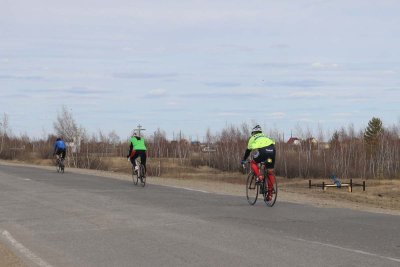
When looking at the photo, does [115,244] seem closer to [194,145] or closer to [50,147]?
[194,145]

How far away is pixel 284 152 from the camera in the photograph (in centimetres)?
4553

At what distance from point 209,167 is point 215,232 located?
43.2 m

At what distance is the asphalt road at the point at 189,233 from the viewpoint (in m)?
8.02

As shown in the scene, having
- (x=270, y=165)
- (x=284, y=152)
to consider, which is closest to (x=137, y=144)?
(x=270, y=165)

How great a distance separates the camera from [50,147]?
68.2m

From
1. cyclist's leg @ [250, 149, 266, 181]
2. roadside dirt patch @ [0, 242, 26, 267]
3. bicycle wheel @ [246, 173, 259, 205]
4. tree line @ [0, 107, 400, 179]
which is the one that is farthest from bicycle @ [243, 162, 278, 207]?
tree line @ [0, 107, 400, 179]

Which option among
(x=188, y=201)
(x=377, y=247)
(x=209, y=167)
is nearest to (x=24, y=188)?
(x=188, y=201)

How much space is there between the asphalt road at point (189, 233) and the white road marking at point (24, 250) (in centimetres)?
1

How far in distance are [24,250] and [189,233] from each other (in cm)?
290

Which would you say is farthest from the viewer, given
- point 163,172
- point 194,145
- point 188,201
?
point 194,145

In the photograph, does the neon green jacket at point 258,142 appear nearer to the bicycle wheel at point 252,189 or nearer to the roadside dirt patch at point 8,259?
the bicycle wheel at point 252,189

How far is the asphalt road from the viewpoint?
802cm

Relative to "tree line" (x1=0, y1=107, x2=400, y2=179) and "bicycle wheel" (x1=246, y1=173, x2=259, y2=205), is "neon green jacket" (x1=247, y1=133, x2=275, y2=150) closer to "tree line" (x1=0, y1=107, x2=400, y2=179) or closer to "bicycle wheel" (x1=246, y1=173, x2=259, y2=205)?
"bicycle wheel" (x1=246, y1=173, x2=259, y2=205)

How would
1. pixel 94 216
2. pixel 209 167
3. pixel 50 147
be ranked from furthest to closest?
pixel 50 147 → pixel 209 167 → pixel 94 216
